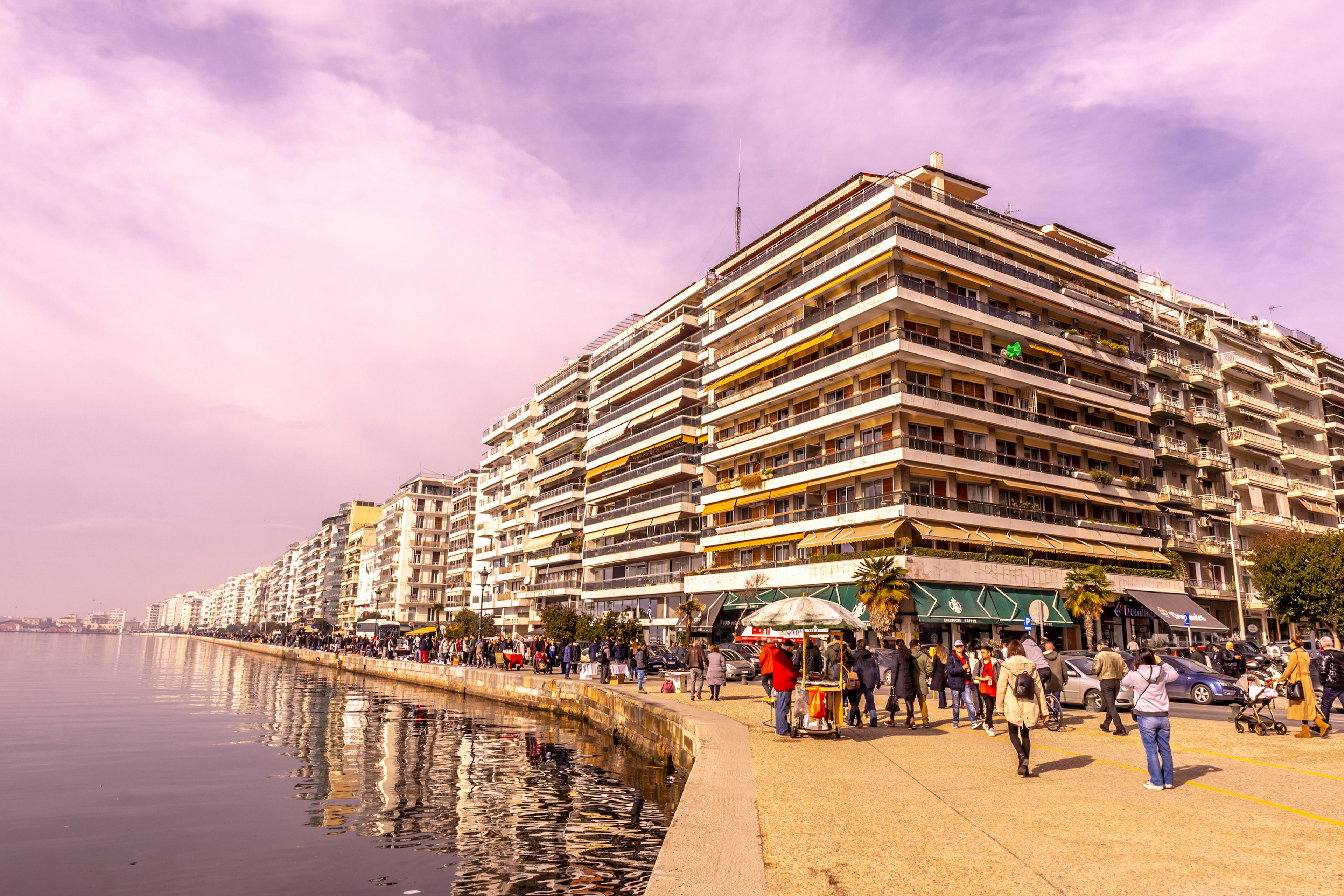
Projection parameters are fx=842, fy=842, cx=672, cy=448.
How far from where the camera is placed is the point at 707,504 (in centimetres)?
5141

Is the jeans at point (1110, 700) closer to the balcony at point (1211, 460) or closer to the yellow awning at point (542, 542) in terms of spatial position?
the balcony at point (1211, 460)

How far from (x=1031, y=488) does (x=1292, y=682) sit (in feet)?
90.1

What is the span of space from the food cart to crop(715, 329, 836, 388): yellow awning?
2558 centimetres

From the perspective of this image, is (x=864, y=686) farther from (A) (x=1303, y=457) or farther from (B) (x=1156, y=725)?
Result: (A) (x=1303, y=457)

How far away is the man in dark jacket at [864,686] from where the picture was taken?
1820cm

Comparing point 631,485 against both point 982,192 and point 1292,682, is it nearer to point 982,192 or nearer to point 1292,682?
point 982,192

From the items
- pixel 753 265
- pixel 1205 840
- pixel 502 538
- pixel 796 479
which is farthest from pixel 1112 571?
pixel 502 538

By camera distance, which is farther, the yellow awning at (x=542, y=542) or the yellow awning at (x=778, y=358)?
the yellow awning at (x=542, y=542)

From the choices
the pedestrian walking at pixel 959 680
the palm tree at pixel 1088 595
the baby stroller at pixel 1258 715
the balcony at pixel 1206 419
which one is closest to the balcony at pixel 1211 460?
the balcony at pixel 1206 419

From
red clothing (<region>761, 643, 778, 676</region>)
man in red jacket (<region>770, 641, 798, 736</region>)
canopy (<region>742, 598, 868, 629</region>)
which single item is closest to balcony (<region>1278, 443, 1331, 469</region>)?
canopy (<region>742, 598, 868, 629</region>)

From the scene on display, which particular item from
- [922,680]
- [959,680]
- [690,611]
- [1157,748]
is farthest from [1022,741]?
[690,611]

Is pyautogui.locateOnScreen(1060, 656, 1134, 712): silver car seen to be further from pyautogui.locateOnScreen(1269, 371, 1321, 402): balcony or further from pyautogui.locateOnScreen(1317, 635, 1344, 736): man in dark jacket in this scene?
pyautogui.locateOnScreen(1269, 371, 1321, 402): balcony

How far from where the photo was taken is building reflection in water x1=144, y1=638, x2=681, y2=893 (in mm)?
11000

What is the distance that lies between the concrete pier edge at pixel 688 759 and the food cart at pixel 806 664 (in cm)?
127
